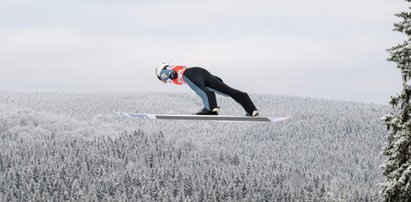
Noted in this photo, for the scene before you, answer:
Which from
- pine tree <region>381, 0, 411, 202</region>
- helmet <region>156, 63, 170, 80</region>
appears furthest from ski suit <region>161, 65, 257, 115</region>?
pine tree <region>381, 0, 411, 202</region>

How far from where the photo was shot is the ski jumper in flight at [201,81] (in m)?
13.6

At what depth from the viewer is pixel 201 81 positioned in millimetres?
13633

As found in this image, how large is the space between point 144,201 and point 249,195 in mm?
23463

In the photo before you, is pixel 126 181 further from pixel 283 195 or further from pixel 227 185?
pixel 283 195

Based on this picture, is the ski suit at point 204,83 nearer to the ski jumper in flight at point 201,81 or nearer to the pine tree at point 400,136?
the ski jumper in flight at point 201,81

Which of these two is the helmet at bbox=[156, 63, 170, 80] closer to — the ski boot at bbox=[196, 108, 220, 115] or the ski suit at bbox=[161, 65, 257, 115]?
the ski suit at bbox=[161, 65, 257, 115]

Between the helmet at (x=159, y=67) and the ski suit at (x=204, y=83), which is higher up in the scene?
the helmet at (x=159, y=67)

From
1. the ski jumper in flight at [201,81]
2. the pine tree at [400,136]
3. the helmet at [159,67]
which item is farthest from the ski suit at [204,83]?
the pine tree at [400,136]

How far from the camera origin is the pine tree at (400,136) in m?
14.5

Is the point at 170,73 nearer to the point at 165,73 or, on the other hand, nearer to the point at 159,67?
the point at 165,73

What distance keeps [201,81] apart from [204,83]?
7.3 inches

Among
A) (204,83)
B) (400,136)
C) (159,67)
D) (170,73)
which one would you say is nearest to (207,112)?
(204,83)

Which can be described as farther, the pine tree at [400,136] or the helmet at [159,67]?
the pine tree at [400,136]

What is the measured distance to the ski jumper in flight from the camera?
13586 mm
